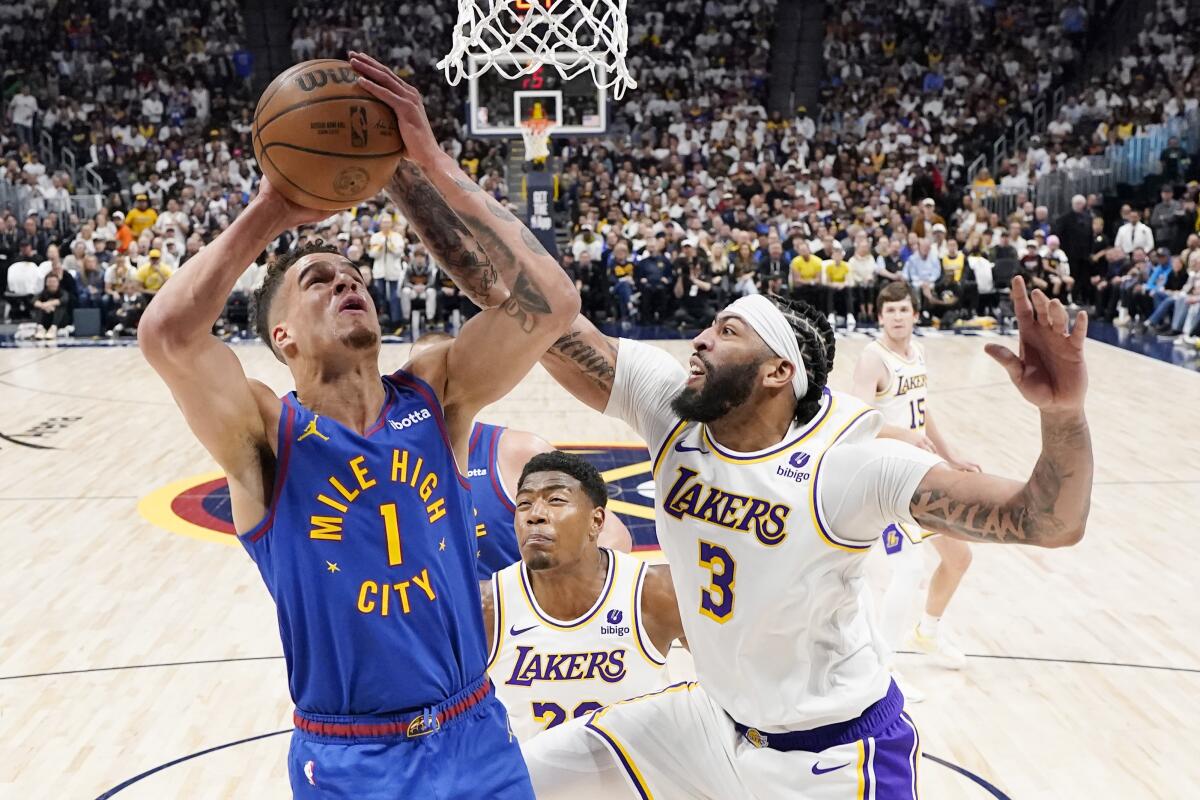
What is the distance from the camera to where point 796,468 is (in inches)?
141

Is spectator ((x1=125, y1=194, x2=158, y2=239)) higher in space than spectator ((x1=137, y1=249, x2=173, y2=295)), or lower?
higher

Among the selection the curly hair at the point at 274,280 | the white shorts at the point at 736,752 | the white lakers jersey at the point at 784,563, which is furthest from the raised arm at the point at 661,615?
the curly hair at the point at 274,280

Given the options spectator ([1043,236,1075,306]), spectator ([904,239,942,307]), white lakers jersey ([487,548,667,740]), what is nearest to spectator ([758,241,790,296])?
spectator ([904,239,942,307])

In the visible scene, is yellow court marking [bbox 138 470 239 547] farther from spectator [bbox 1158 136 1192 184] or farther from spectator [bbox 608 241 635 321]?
spectator [bbox 1158 136 1192 184]

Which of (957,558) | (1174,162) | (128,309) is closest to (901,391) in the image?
(957,558)

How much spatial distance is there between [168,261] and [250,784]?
15.6 metres

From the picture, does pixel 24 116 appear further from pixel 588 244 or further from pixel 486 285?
pixel 486 285

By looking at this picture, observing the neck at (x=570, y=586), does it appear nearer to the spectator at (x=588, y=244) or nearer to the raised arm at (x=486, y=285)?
the raised arm at (x=486, y=285)

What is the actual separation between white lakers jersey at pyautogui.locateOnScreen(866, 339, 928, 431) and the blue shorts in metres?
4.22

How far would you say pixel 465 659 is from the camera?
310 cm

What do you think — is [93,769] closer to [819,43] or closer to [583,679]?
[583,679]

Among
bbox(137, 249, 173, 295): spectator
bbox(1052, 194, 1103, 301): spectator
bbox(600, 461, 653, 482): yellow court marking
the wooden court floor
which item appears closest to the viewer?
the wooden court floor

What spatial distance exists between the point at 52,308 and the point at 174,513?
1127 cm

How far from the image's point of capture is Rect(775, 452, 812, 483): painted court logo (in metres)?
3.56
